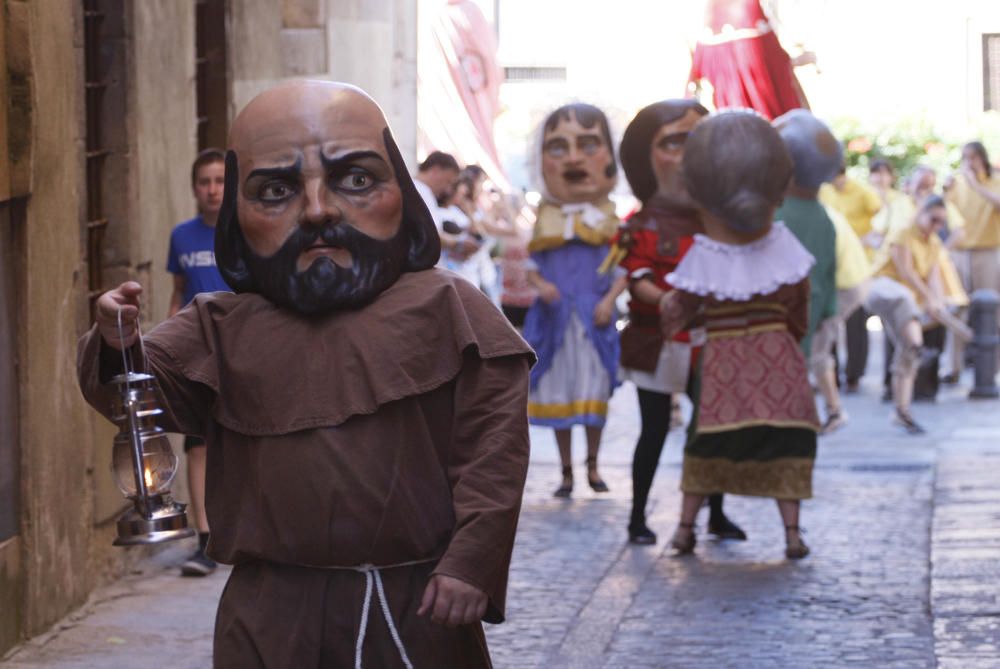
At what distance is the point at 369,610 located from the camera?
152 inches

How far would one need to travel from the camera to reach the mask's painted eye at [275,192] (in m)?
4.02

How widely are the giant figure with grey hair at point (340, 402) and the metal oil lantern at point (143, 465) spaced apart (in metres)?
0.11

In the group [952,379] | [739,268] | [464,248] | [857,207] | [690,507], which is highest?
[739,268]

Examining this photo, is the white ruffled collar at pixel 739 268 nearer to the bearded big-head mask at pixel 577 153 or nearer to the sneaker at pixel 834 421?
the bearded big-head mask at pixel 577 153

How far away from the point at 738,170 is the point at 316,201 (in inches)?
171

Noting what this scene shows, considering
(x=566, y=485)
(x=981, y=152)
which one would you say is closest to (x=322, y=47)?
(x=566, y=485)

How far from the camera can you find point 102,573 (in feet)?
26.5

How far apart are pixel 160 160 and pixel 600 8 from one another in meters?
23.2

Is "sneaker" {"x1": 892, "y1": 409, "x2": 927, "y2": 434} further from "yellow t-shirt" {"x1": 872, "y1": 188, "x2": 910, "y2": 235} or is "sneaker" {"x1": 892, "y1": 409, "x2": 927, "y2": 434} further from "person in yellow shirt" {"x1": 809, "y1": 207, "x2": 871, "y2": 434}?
"yellow t-shirt" {"x1": 872, "y1": 188, "x2": 910, "y2": 235}

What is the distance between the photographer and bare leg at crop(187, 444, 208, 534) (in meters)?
8.22

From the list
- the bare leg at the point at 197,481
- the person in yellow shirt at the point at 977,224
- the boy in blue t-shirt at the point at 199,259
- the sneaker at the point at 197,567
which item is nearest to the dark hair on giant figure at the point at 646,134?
the boy in blue t-shirt at the point at 199,259

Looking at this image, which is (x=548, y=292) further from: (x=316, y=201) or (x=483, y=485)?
(x=483, y=485)

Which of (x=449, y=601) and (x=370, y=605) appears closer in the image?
(x=449, y=601)

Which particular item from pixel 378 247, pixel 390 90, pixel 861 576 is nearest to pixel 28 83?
pixel 378 247
